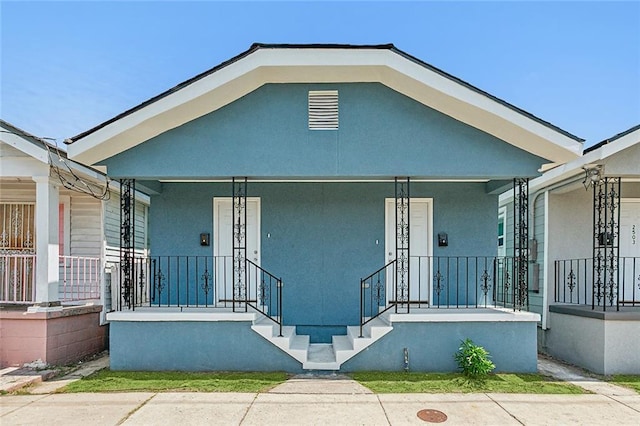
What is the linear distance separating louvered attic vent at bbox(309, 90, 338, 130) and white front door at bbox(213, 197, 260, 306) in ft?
7.71

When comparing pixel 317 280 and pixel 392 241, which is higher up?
pixel 392 241

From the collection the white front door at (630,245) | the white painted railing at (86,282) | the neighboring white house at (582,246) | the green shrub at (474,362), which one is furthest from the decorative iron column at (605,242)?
the white painted railing at (86,282)

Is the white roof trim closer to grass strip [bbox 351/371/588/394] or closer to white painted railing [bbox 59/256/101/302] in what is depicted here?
white painted railing [bbox 59/256/101/302]

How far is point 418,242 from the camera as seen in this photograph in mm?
7879

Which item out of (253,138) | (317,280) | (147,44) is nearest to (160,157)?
(253,138)

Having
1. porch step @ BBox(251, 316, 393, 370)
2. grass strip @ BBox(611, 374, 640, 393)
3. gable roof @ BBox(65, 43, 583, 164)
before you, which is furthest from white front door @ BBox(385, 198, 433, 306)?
grass strip @ BBox(611, 374, 640, 393)

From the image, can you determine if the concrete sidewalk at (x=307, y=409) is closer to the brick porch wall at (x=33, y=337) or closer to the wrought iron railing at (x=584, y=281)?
the brick porch wall at (x=33, y=337)

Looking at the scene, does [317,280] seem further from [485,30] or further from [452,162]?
[485,30]

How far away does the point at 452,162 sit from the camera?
20.3ft

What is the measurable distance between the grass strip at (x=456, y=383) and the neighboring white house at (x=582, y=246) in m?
1.35

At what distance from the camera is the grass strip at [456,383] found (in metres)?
5.34

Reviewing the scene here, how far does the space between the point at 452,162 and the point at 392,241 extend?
2.19 m

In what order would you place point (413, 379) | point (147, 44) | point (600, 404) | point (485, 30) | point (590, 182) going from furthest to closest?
point (147, 44)
point (485, 30)
point (590, 182)
point (413, 379)
point (600, 404)

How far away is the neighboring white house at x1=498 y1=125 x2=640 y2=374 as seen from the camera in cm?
646
